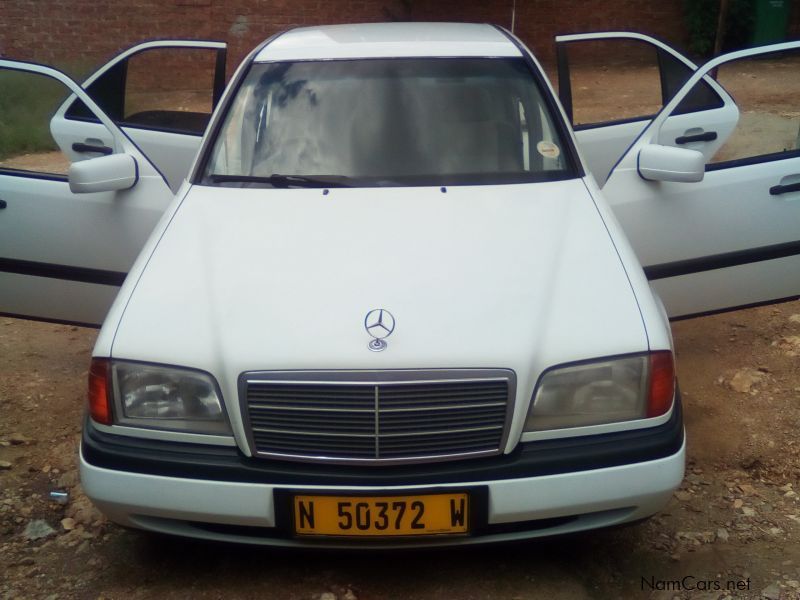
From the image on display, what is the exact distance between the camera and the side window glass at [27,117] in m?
11.3

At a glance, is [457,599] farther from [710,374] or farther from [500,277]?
[710,374]

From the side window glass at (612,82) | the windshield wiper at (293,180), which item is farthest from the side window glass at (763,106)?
the windshield wiper at (293,180)

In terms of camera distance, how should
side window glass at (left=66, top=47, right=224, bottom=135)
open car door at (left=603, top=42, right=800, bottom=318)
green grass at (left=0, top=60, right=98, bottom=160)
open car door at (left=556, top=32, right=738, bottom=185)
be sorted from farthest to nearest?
side window glass at (left=66, top=47, right=224, bottom=135) → green grass at (left=0, top=60, right=98, bottom=160) → open car door at (left=556, top=32, right=738, bottom=185) → open car door at (left=603, top=42, right=800, bottom=318)

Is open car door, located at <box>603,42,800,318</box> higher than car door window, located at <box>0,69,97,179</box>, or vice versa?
open car door, located at <box>603,42,800,318</box>

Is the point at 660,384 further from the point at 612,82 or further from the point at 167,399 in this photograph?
the point at 612,82

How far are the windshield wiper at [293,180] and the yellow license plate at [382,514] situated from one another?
132cm

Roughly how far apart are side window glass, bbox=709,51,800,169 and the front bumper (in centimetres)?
462

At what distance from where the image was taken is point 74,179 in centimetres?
381

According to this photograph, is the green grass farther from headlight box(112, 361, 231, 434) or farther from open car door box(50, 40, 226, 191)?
headlight box(112, 361, 231, 434)

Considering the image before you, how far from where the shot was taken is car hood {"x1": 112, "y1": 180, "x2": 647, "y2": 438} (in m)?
A: 2.70

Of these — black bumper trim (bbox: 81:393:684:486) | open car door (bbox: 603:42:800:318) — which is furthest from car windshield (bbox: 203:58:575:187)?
black bumper trim (bbox: 81:393:684:486)

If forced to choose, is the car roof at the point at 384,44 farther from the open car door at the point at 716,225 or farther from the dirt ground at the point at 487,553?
the dirt ground at the point at 487,553

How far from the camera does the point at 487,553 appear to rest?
316 cm

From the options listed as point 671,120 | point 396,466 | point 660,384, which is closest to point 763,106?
point 671,120
